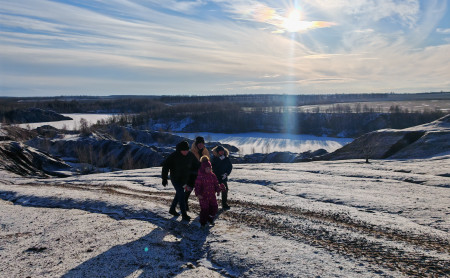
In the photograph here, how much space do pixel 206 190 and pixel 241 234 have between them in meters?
1.62

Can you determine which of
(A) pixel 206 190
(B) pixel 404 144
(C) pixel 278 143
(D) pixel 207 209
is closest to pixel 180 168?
(A) pixel 206 190

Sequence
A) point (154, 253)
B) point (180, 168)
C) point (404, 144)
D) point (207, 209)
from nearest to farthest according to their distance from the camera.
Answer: point (154, 253) < point (207, 209) < point (180, 168) < point (404, 144)

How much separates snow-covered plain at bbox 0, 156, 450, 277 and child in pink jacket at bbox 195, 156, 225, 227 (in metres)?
0.44

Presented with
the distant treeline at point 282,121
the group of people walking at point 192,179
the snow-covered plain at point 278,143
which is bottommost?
the snow-covered plain at point 278,143

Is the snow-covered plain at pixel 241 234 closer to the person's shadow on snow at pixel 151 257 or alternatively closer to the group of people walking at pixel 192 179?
the person's shadow on snow at pixel 151 257

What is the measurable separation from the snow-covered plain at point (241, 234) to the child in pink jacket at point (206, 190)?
1.45 feet

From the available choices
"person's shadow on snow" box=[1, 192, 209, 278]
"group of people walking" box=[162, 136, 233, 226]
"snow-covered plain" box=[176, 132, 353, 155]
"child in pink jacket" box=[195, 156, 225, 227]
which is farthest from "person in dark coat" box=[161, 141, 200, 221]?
"snow-covered plain" box=[176, 132, 353, 155]

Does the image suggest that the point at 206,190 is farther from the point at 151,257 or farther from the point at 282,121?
the point at 282,121

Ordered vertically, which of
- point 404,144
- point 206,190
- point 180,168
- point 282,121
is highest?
point 180,168

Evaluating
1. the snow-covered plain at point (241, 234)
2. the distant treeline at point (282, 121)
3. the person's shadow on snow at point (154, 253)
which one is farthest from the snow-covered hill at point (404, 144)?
the distant treeline at point (282, 121)

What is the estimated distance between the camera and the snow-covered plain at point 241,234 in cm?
747

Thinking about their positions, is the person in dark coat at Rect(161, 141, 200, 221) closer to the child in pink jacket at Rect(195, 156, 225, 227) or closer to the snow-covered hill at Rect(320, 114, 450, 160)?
the child in pink jacket at Rect(195, 156, 225, 227)

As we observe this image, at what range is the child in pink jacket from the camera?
1015 cm

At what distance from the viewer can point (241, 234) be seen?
31.1 feet
